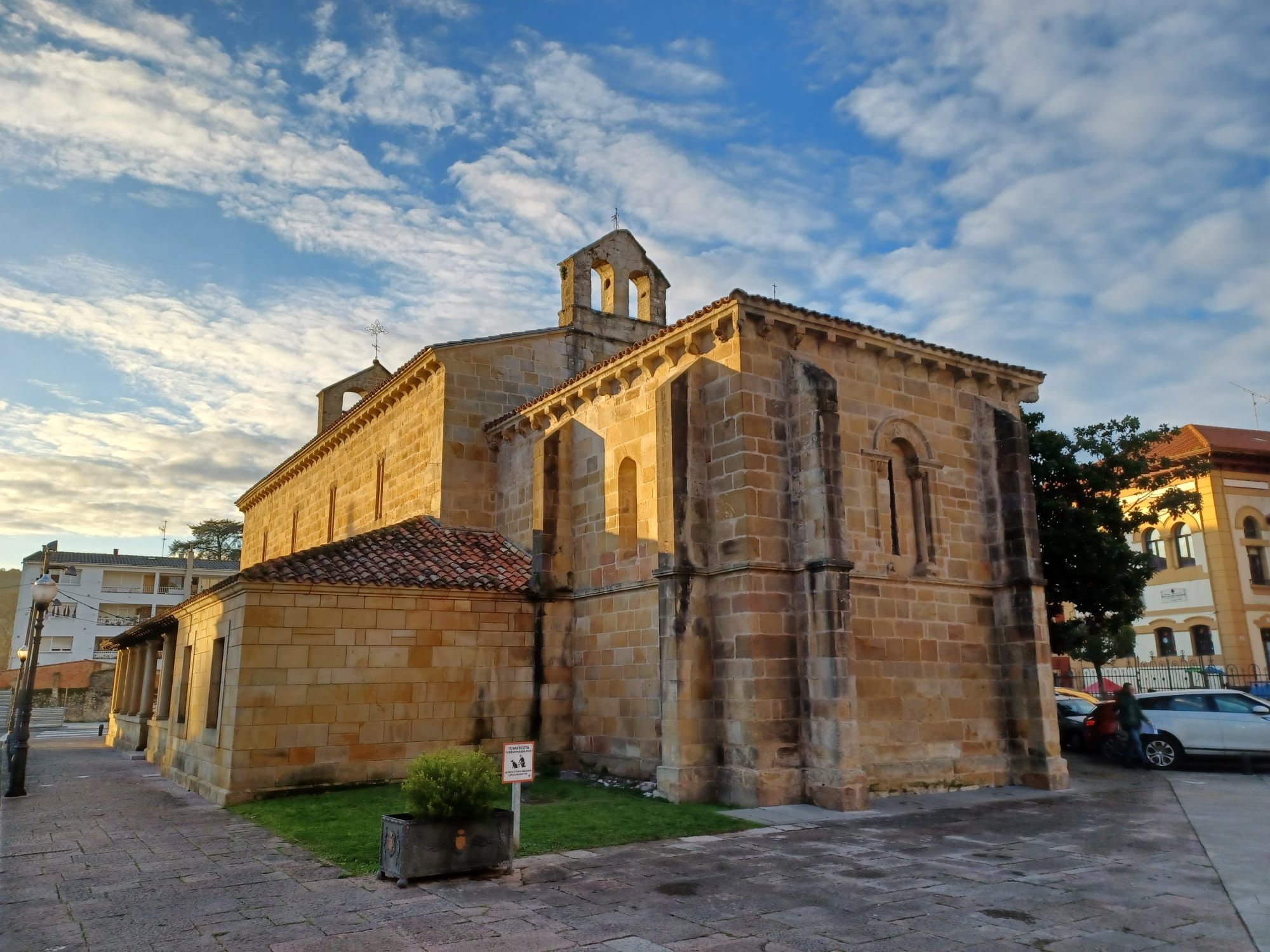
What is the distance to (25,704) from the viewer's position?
47.4 feet

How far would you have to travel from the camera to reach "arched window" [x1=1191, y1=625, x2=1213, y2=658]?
3142 cm

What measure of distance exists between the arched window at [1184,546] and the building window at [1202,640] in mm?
2350

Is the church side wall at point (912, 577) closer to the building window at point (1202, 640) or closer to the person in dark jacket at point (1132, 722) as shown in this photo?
the person in dark jacket at point (1132, 722)

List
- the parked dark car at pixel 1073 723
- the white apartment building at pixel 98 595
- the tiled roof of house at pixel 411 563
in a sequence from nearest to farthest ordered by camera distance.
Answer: the tiled roof of house at pixel 411 563 → the parked dark car at pixel 1073 723 → the white apartment building at pixel 98 595

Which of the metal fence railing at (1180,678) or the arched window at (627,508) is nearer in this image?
the arched window at (627,508)

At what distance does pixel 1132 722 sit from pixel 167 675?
2099cm

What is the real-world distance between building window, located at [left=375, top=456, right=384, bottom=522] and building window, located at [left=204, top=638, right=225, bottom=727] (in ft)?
24.5

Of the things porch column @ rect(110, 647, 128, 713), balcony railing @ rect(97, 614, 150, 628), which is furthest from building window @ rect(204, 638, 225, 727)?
balcony railing @ rect(97, 614, 150, 628)

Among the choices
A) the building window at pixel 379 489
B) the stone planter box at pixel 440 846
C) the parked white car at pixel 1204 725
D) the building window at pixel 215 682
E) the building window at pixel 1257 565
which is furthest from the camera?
the building window at pixel 1257 565

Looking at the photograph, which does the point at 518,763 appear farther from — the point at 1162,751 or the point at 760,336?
the point at 1162,751

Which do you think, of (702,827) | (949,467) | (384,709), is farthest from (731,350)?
(384,709)

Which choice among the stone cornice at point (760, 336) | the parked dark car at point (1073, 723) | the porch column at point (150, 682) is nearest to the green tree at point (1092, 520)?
the parked dark car at point (1073, 723)

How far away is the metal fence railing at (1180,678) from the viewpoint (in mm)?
26938

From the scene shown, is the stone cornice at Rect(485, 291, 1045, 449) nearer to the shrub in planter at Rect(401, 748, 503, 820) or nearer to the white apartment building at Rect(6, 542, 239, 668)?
the shrub in planter at Rect(401, 748, 503, 820)
